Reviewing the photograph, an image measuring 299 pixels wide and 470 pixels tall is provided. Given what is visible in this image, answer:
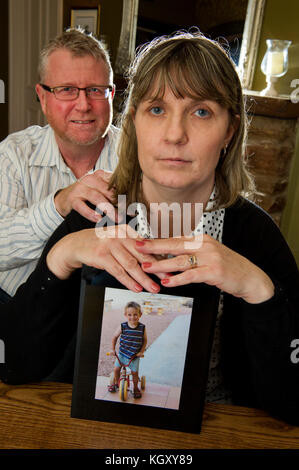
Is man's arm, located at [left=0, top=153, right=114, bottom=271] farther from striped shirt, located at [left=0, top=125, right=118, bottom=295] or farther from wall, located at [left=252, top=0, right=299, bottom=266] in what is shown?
wall, located at [left=252, top=0, right=299, bottom=266]

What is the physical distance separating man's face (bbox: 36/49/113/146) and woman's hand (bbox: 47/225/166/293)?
0.99 metres

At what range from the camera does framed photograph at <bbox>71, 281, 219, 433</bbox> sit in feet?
2.37

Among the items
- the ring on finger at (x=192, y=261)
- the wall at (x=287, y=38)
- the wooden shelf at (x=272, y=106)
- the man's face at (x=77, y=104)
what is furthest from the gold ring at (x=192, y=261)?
the wall at (x=287, y=38)

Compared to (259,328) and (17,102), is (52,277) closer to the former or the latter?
(259,328)

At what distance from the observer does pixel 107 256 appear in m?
0.79

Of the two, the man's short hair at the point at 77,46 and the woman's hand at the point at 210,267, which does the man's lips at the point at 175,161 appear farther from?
the man's short hair at the point at 77,46

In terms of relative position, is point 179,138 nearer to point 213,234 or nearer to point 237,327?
point 213,234

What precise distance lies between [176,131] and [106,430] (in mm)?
591

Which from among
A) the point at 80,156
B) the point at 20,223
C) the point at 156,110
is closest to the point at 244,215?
the point at 156,110

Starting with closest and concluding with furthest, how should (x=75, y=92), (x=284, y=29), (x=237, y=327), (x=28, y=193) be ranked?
(x=237, y=327) → (x=28, y=193) → (x=75, y=92) → (x=284, y=29)

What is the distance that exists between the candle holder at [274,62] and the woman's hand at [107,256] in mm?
2576

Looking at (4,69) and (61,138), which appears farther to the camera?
(4,69)

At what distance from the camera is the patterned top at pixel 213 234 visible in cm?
104

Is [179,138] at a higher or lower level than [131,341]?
higher
